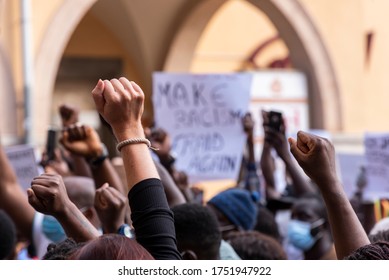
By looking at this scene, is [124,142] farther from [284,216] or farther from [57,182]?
[284,216]

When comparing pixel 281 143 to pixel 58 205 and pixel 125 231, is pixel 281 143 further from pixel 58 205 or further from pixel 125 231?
pixel 58 205

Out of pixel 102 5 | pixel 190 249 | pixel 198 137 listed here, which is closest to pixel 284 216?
pixel 198 137

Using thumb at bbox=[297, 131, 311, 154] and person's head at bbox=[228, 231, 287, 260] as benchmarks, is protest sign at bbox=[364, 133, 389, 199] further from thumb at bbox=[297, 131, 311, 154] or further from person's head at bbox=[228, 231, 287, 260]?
thumb at bbox=[297, 131, 311, 154]

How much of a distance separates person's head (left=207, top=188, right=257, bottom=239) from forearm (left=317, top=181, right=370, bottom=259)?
155 centimetres

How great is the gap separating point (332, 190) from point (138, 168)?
1.70 feet

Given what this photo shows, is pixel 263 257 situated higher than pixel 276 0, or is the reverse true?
pixel 276 0

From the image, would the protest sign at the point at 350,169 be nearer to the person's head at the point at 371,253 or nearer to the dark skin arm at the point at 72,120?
the dark skin arm at the point at 72,120

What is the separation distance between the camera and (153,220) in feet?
6.73

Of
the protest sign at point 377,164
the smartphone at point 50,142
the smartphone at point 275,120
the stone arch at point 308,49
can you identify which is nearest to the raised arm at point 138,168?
the smartphone at point 275,120

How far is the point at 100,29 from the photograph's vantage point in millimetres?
12555

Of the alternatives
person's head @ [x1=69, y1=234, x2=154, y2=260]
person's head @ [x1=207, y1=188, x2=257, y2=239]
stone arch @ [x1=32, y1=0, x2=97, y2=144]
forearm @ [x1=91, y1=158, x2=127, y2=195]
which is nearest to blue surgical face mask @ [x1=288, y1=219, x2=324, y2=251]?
person's head @ [x1=207, y1=188, x2=257, y2=239]

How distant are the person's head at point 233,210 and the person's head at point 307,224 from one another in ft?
3.34
